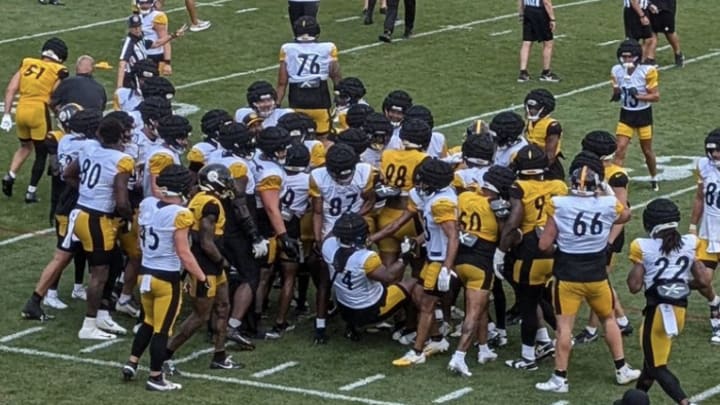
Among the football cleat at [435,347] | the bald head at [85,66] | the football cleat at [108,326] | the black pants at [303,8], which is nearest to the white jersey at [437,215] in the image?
the football cleat at [435,347]

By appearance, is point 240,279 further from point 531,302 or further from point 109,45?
point 109,45

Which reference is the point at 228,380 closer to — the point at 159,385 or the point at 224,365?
the point at 224,365

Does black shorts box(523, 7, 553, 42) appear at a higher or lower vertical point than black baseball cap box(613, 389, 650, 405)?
lower

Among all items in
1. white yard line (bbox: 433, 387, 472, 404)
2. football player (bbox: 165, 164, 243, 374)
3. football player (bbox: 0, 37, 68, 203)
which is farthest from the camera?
football player (bbox: 0, 37, 68, 203)

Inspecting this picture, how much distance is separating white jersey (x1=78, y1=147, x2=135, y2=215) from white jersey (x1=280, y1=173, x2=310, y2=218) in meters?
1.21

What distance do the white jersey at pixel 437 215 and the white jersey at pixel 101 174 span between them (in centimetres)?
229

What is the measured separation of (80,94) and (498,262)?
208 inches

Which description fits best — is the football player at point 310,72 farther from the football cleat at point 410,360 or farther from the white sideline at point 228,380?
the white sideline at point 228,380

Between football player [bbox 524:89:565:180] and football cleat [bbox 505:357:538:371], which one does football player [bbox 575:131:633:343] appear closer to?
football cleat [bbox 505:357:538:371]

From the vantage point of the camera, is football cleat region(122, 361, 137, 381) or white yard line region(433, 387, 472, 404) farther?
football cleat region(122, 361, 137, 381)

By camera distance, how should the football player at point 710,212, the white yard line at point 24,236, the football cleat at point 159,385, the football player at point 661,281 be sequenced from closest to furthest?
the football player at point 661,281
the football cleat at point 159,385
the football player at point 710,212
the white yard line at point 24,236

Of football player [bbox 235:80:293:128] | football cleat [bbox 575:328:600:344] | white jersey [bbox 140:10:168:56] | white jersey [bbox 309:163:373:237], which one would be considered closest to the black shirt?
football player [bbox 235:80:293:128]

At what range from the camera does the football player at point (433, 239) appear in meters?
12.8

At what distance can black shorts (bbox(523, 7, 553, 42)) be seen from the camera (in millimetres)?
21438
